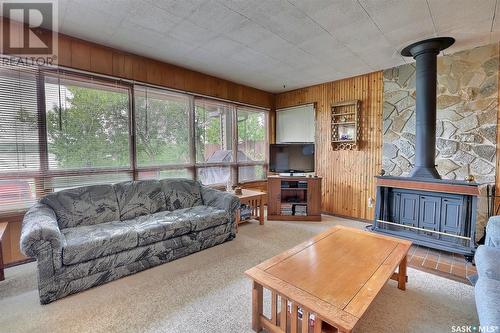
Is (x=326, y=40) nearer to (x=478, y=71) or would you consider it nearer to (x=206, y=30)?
(x=206, y=30)

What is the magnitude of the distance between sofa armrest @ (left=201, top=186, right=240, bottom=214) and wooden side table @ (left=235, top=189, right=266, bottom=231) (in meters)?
0.50

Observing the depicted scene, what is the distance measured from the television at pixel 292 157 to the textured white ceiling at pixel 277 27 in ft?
5.07

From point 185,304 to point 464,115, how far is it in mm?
4164

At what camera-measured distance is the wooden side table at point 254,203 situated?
3.83 m

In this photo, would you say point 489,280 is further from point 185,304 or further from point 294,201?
point 294,201

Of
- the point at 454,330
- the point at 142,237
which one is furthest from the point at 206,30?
the point at 454,330

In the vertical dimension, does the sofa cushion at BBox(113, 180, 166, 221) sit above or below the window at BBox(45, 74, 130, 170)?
below

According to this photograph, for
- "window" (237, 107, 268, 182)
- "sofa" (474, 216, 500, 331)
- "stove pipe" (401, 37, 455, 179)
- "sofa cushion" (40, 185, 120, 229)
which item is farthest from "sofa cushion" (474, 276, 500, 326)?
"window" (237, 107, 268, 182)

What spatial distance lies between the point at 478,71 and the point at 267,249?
3685 millimetres

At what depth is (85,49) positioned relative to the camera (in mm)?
2891

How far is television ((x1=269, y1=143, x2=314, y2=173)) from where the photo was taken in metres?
4.52

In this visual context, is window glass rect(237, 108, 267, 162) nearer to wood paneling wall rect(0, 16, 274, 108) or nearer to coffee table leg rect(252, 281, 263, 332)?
wood paneling wall rect(0, 16, 274, 108)

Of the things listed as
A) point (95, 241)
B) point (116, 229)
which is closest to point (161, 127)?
point (116, 229)
